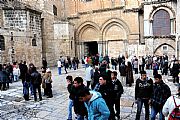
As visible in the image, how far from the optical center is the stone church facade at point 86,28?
62.3 ft

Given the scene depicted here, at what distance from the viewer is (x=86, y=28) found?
91.6ft

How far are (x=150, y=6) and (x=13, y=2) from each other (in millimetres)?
12746

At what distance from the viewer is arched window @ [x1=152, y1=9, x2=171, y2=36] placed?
21531 mm

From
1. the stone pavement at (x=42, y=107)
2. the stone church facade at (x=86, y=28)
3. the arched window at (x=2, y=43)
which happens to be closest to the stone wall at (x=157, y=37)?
the stone church facade at (x=86, y=28)

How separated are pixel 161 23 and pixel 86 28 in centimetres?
955

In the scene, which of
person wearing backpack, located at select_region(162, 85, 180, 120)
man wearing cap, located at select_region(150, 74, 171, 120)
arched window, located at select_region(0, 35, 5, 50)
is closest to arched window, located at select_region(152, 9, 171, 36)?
arched window, located at select_region(0, 35, 5, 50)

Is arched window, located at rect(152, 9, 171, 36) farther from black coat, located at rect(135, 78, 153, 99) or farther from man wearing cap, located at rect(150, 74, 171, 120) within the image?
man wearing cap, located at rect(150, 74, 171, 120)

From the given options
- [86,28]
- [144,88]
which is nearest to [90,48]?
[86,28]

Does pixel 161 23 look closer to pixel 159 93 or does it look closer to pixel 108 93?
pixel 159 93

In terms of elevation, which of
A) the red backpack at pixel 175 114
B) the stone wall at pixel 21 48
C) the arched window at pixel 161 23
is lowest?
the red backpack at pixel 175 114

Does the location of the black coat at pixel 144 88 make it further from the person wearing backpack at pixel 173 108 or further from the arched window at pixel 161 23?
the arched window at pixel 161 23

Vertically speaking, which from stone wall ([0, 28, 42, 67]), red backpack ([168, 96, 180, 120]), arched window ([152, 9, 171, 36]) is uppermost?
arched window ([152, 9, 171, 36])

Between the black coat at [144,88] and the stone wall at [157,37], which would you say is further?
the stone wall at [157,37]

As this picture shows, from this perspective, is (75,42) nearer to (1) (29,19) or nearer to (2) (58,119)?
(1) (29,19)
